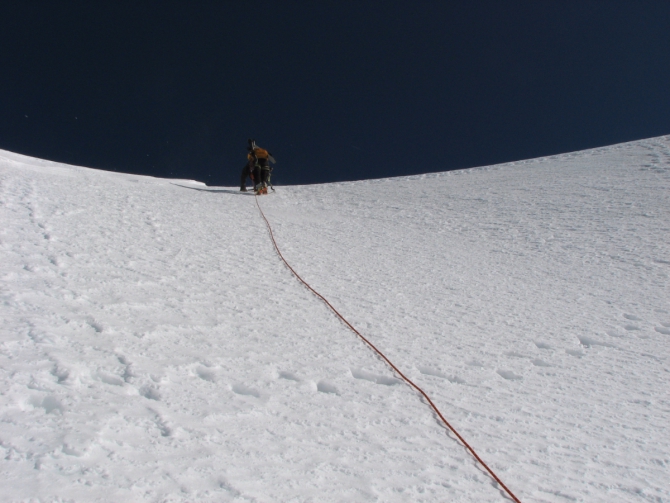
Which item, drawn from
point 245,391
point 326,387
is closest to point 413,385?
point 326,387

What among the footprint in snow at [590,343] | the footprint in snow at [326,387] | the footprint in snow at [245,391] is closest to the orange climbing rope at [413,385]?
the footprint in snow at [326,387]

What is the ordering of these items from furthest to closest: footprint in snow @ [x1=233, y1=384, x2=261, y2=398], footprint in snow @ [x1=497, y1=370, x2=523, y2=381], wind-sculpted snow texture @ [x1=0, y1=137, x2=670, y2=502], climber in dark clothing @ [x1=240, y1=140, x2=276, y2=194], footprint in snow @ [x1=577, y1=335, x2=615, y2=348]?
climber in dark clothing @ [x1=240, y1=140, x2=276, y2=194] < footprint in snow @ [x1=577, y1=335, x2=615, y2=348] < footprint in snow @ [x1=497, y1=370, x2=523, y2=381] < footprint in snow @ [x1=233, y1=384, x2=261, y2=398] < wind-sculpted snow texture @ [x1=0, y1=137, x2=670, y2=502]

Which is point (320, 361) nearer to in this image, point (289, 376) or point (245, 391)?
point (289, 376)

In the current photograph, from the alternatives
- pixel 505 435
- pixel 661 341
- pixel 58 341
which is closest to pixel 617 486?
pixel 505 435

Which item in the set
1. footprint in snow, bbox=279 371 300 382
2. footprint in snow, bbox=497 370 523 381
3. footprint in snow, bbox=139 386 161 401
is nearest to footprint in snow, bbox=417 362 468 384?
footprint in snow, bbox=497 370 523 381

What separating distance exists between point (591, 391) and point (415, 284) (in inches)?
82.3

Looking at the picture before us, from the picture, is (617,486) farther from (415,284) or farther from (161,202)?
(161,202)

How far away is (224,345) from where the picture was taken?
298 centimetres

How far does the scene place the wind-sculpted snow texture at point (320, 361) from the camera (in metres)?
1.92

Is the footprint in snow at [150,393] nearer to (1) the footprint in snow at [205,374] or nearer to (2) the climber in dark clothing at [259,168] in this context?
(1) the footprint in snow at [205,374]

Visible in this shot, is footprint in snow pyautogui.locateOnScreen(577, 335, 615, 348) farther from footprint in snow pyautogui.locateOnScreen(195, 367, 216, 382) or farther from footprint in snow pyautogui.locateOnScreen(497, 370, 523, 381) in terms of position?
footprint in snow pyautogui.locateOnScreen(195, 367, 216, 382)

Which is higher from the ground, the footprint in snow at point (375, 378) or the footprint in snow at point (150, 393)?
the footprint in snow at point (375, 378)

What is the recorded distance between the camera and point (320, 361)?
2.90 meters

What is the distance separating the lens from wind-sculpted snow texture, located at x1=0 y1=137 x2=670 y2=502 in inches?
75.4
